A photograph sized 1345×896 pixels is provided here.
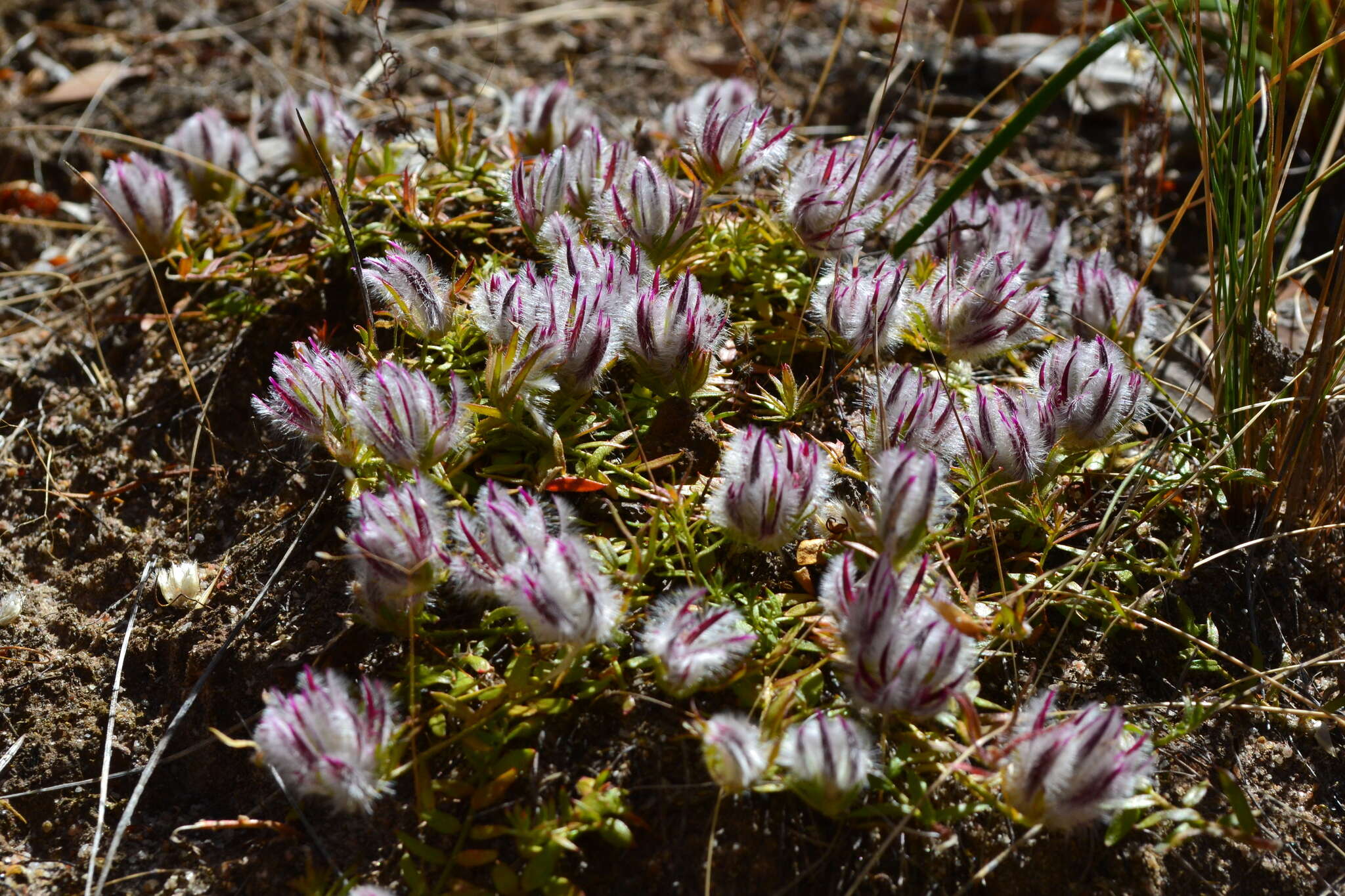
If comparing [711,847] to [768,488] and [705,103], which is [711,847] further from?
[705,103]

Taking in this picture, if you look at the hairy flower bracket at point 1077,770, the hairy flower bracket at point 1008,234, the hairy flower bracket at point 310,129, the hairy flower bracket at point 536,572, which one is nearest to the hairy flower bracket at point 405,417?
the hairy flower bracket at point 536,572

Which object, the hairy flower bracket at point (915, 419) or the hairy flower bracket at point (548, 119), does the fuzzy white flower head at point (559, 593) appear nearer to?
the hairy flower bracket at point (915, 419)

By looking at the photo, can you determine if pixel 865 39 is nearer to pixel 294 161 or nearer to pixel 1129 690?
pixel 294 161

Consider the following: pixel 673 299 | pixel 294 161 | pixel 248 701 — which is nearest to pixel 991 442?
pixel 673 299

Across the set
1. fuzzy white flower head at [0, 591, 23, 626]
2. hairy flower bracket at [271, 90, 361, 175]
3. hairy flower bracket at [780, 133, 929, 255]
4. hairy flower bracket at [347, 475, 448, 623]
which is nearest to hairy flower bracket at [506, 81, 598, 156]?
hairy flower bracket at [271, 90, 361, 175]

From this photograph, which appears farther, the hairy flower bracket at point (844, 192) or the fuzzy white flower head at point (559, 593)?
the hairy flower bracket at point (844, 192)

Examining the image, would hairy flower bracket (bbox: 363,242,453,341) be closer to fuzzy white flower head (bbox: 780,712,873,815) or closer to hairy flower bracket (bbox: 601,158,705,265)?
hairy flower bracket (bbox: 601,158,705,265)
